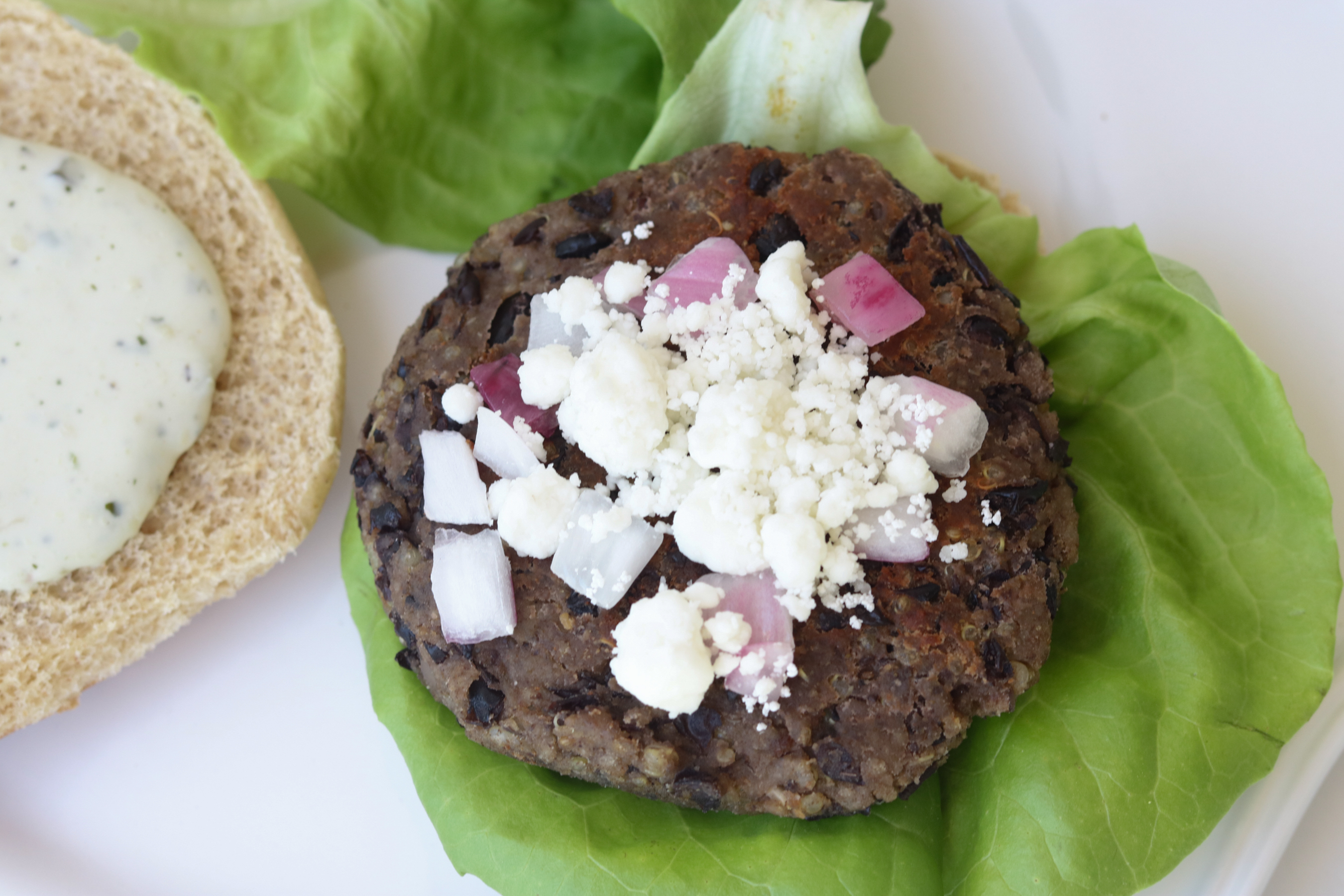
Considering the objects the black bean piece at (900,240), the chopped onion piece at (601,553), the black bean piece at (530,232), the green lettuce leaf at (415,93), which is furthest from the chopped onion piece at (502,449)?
the green lettuce leaf at (415,93)

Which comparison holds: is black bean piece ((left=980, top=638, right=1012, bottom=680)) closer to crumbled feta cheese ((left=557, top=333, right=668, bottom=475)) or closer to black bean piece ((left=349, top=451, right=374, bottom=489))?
crumbled feta cheese ((left=557, top=333, right=668, bottom=475))

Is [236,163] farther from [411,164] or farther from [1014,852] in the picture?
[1014,852]

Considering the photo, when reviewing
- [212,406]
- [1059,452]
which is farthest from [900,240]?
[212,406]

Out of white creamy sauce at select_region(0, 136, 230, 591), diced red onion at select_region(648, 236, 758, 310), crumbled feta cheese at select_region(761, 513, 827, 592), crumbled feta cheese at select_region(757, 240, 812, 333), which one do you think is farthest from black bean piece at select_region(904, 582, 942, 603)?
white creamy sauce at select_region(0, 136, 230, 591)

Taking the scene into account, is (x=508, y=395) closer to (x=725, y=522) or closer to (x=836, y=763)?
(x=725, y=522)

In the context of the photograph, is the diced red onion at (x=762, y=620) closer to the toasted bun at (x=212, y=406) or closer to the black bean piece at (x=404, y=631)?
the black bean piece at (x=404, y=631)
